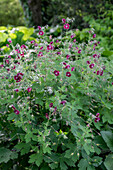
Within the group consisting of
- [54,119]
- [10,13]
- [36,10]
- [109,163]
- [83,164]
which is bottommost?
[10,13]

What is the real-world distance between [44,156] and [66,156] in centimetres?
21

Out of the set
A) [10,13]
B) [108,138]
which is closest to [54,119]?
[108,138]

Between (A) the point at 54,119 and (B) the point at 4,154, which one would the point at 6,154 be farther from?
(A) the point at 54,119

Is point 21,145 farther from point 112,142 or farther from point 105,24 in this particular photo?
point 105,24

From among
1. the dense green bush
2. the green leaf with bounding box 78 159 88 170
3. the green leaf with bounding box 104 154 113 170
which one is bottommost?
the dense green bush

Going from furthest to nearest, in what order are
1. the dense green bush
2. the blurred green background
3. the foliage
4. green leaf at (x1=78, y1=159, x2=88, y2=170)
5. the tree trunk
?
the dense green bush
the tree trunk
the blurred green background
the foliage
green leaf at (x1=78, y1=159, x2=88, y2=170)

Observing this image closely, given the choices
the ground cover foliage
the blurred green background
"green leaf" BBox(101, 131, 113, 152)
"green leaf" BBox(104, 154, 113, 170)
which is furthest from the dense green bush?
"green leaf" BBox(104, 154, 113, 170)

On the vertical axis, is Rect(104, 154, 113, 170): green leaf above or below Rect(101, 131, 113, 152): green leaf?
below

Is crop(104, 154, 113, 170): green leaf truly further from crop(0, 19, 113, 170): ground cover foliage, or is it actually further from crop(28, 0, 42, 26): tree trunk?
crop(28, 0, 42, 26): tree trunk

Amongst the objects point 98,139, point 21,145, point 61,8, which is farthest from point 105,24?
point 21,145

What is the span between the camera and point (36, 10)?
22.1ft

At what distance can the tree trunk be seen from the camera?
658 cm

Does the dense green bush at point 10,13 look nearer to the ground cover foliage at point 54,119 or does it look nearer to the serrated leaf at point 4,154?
the ground cover foliage at point 54,119

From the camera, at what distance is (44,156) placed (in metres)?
1.73
